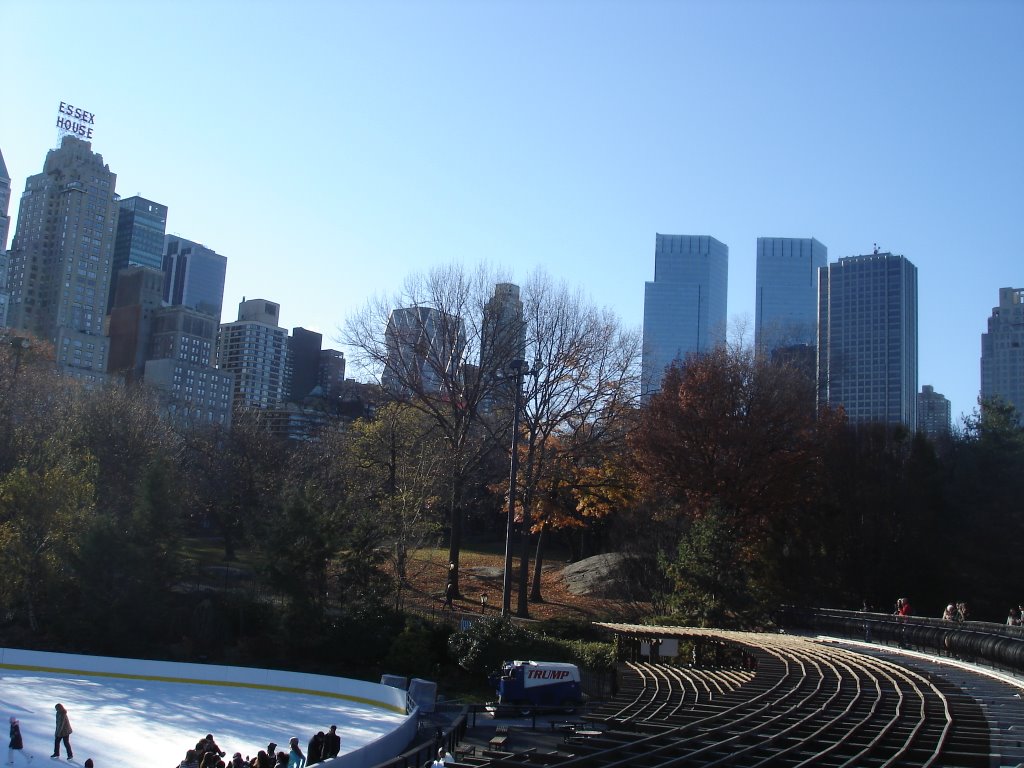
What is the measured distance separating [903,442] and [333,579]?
35869 millimetres

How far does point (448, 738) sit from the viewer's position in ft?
73.0

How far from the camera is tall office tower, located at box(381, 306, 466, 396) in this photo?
45812 millimetres

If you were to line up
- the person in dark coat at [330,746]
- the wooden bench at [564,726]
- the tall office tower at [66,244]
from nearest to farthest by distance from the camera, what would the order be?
the person in dark coat at [330,746] < the wooden bench at [564,726] < the tall office tower at [66,244]

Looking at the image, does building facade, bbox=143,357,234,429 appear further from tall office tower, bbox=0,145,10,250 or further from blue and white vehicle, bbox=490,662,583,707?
blue and white vehicle, bbox=490,662,583,707

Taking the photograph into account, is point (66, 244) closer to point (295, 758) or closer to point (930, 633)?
point (295, 758)

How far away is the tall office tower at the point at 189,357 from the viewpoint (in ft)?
533

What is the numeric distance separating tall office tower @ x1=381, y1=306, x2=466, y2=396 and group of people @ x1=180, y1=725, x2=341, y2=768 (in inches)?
996

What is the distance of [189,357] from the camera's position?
177125 mm

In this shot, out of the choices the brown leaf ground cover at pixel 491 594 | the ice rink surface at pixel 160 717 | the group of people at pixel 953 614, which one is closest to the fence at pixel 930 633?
the group of people at pixel 953 614

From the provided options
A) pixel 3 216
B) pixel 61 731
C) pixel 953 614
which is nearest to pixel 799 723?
pixel 61 731

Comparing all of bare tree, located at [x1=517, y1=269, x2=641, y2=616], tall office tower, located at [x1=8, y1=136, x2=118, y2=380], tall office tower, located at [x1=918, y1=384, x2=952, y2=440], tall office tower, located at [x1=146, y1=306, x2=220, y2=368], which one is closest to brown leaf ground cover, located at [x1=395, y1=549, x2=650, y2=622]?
bare tree, located at [x1=517, y1=269, x2=641, y2=616]

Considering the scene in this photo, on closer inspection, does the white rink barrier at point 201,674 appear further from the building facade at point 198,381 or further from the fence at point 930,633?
the building facade at point 198,381

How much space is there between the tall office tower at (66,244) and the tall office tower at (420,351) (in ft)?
493

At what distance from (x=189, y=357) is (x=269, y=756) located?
166811 mm
